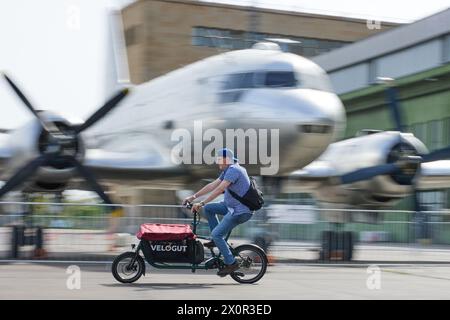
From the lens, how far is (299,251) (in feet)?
52.5

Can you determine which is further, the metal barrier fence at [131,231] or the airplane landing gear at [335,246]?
the airplane landing gear at [335,246]

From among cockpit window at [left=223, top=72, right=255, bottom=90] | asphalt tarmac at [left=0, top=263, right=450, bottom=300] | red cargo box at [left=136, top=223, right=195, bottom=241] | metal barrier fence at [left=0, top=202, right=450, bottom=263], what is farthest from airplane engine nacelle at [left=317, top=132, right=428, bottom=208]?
red cargo box at [left=136, top=223, right=195, bottom=241]

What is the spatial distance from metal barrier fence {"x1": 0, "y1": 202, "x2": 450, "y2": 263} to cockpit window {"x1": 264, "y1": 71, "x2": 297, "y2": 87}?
9.69ft

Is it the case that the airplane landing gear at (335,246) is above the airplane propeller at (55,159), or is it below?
below

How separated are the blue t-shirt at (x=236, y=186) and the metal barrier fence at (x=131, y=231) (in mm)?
4613

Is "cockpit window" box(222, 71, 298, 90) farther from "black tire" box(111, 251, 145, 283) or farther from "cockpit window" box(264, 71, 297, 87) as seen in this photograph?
"black tire" box(111, 251, 145, 283)

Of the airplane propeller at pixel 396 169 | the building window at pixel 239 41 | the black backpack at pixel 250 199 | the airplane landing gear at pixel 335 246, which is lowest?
the airplane landing gear at pixel 335 246

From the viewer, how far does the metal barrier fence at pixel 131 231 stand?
47.1 feet

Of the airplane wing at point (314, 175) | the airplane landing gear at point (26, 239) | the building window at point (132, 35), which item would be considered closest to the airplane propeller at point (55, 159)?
the airplane landing gear at point (26, 239)

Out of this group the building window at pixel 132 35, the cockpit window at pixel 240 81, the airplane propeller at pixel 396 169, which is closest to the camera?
the cockpit window at pixel 240 81

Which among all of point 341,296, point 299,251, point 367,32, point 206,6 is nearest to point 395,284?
point 341,296

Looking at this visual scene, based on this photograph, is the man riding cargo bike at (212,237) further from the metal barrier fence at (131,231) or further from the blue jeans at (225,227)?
the metal barrier fence at (131,231)

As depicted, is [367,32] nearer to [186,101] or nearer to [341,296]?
[186,101]

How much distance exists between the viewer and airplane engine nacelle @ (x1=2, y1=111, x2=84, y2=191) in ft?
55.3
